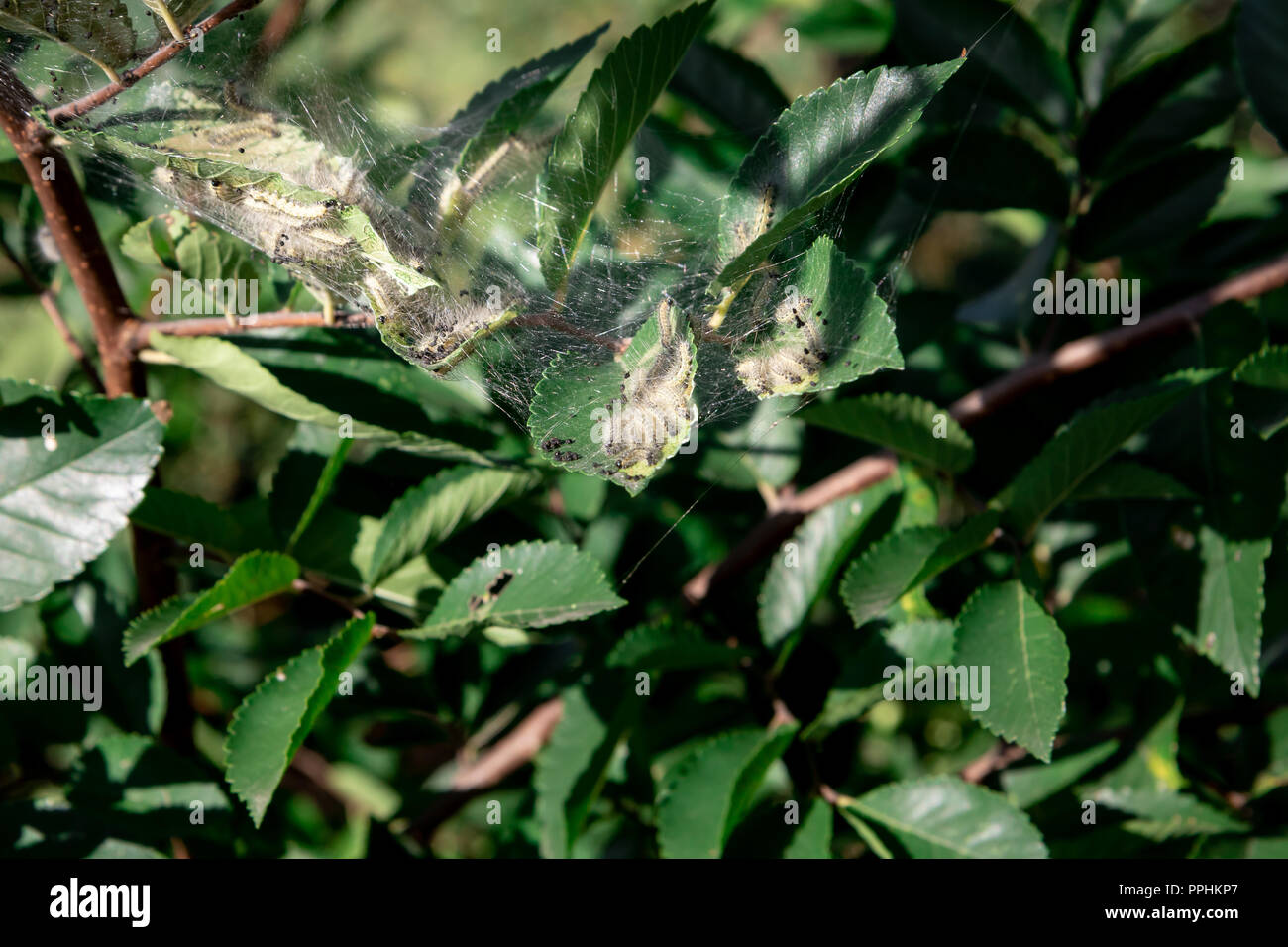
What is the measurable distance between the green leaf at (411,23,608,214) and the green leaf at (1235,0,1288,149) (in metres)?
0.62

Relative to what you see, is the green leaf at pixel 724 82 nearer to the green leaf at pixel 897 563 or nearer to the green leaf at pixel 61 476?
the green leaf at pixel 897 563

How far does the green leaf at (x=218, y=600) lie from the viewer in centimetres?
71

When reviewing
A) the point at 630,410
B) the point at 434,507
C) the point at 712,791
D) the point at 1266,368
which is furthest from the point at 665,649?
the point at 1266,368

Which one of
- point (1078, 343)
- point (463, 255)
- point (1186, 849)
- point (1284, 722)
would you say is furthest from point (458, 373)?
point (1284, 722)

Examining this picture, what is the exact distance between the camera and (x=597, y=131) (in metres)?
0.62

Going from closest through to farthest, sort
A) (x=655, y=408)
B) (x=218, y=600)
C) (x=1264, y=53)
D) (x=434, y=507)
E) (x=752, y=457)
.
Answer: (x=655, y=408)
(x=218, y=600)
(x=434, y=507)
(x=1264, y=53)
(x=752, y=457)

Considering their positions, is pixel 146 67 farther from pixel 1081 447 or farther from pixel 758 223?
pixel 1081 447

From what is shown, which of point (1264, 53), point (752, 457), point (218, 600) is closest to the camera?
point (218, 600)

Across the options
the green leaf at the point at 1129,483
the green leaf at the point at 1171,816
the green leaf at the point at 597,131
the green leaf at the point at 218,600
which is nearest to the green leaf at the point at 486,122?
the green leaf at the point at 597,131

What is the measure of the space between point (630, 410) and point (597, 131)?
0.67 ft

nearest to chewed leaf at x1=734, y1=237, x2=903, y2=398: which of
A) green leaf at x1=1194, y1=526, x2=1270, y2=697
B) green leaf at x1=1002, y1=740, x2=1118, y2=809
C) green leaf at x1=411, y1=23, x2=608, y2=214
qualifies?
green leaf at x1=411, y1=23, x2=608, y2=214

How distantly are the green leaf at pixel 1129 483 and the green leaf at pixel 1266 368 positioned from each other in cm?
11

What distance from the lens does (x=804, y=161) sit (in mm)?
566

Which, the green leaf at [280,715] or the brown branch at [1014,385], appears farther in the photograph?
the brown branch at [1014,385]
